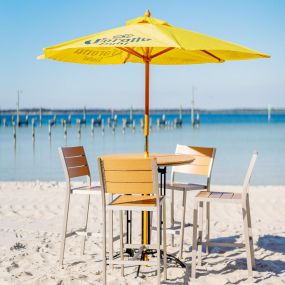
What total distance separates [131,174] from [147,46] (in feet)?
3.26

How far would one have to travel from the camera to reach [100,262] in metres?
5.10

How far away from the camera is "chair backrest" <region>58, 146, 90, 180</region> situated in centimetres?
500

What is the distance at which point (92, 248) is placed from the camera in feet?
18.7

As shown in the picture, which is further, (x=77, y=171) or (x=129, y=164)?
(x=77, y=171)

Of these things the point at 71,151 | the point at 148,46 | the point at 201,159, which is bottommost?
the point at 201,159

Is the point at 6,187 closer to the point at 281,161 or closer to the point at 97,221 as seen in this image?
the point at 97,221

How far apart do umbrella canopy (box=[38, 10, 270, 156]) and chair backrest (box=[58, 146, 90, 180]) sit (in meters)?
0.66

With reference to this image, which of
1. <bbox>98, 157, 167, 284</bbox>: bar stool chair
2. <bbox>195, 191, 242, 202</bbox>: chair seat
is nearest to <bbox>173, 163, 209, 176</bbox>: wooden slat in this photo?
<bbox>195, 191, 242, 202</bbox>: chair seat

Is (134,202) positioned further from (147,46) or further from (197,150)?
(197,150)

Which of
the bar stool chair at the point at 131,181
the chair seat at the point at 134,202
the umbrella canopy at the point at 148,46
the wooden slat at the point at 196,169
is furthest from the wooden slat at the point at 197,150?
the bar stool chair at the point at 131,181

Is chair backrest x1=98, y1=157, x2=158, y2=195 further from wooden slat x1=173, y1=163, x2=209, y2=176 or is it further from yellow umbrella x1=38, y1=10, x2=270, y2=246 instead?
wooden slat x1=173, y1=163, x2=209, y2=176

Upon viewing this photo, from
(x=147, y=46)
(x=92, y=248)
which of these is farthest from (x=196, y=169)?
(x=147, y=46)

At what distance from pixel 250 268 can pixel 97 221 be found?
3.13 metres

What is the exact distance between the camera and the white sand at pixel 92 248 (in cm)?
461
